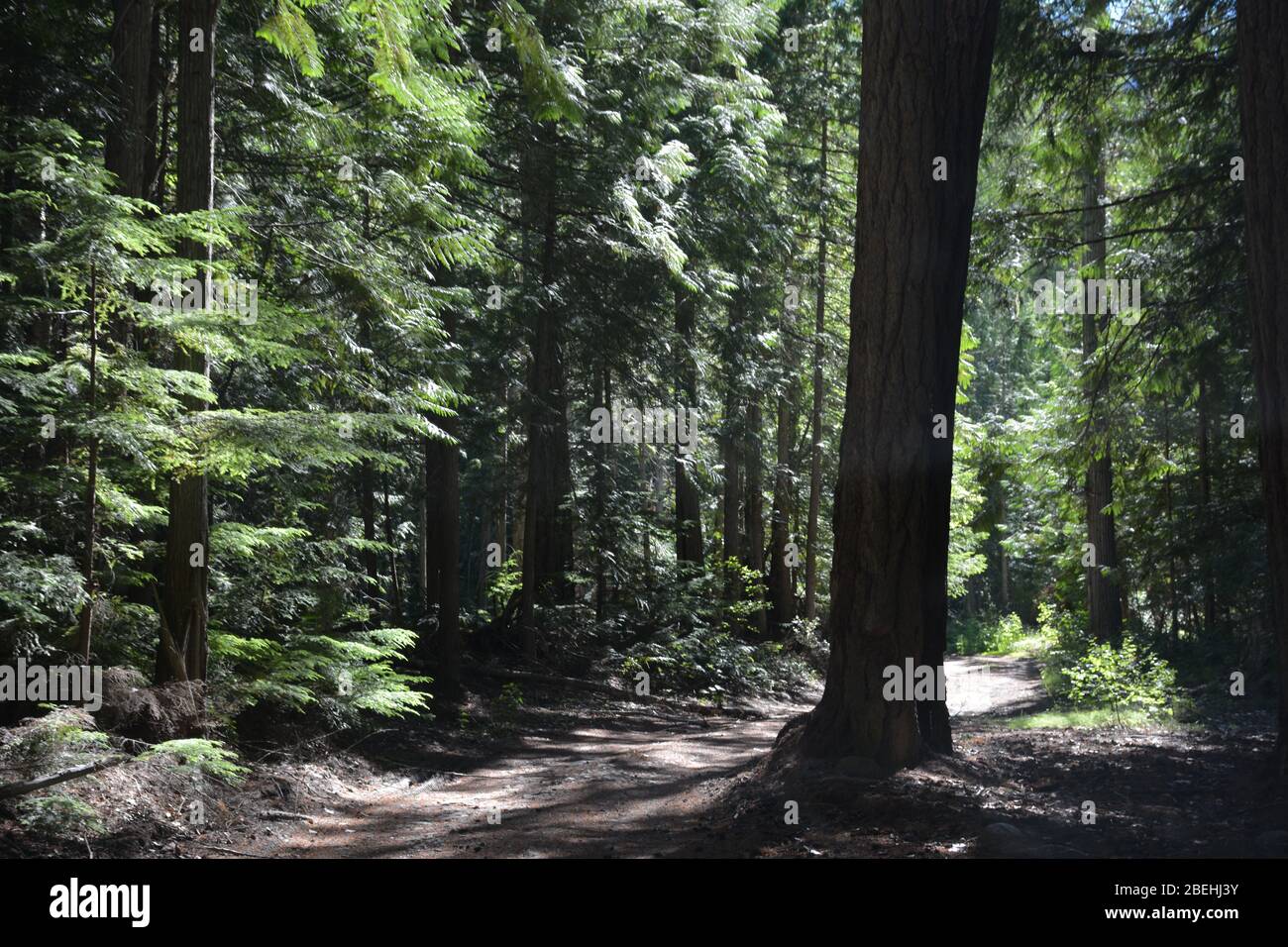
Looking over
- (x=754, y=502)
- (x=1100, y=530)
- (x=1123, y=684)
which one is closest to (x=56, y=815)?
(x=1123, y=684)

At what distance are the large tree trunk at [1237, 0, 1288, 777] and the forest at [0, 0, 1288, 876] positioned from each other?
30 millimetres

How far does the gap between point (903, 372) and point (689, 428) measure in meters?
10.9

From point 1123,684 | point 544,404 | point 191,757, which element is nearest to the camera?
point 191,757

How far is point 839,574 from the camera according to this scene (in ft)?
24.5

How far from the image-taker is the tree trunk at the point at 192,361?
313 inches

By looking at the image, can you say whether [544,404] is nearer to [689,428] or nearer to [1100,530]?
[689,428]

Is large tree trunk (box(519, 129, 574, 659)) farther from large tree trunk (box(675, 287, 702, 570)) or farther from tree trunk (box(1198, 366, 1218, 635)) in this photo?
tree trunk (box(1198, 366, 1218, 635))

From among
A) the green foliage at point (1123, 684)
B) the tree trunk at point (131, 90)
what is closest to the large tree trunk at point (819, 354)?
the green foliage at point (1123, 684)

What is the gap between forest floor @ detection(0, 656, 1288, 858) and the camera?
5758 mm

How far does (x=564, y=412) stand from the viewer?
16547mm

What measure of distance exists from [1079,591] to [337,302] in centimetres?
2301

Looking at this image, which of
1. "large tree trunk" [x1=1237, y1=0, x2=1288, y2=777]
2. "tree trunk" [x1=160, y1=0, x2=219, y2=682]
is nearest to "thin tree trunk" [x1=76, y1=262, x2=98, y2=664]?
"tree trunk" [x1=160, y1=0, x2=219, y2=682]

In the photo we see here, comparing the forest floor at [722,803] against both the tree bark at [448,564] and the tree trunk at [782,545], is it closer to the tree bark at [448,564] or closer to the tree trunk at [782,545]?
the tree bark at [448,564]

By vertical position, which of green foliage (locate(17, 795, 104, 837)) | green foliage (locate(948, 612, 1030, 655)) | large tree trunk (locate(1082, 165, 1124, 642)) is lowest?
green foliage (locate(948, 612, 1030, 655))
